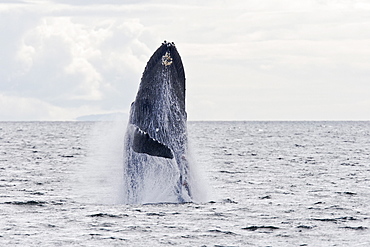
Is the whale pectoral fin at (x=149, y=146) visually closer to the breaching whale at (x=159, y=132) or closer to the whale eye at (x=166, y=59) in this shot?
the breaching whale at (x=159, y=132)

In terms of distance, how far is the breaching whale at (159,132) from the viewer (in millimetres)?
17875

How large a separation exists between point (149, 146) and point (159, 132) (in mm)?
1280

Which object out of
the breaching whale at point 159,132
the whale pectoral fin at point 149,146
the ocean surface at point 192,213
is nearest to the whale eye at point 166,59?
the breaching whale at point 159,132

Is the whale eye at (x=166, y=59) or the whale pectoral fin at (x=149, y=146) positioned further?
Answer: the whale eye at (x=166, y=59)

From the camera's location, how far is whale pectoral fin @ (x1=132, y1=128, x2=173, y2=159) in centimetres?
1703

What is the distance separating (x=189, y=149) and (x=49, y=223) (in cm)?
481

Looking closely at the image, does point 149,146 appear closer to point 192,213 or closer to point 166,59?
point 166,59

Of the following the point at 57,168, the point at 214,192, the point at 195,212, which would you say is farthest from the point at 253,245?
the point at 57,168

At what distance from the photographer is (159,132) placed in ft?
60.2

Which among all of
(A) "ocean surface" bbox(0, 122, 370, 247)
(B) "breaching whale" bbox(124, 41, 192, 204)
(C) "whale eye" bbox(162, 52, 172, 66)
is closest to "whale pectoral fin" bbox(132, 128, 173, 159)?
(B) "breaching whale" bbox(124, 41, 192, 204)

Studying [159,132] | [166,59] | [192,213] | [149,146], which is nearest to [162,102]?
[159,132]

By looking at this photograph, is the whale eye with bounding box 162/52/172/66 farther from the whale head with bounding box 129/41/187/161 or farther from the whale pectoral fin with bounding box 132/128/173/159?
the whale pectoral fin with bounding box 132/128/173/159

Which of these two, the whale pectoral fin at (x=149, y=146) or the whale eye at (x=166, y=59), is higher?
the whale eye at (x=166, y=59)

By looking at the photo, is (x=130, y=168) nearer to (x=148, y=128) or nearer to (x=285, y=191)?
(x=148, y=128)
